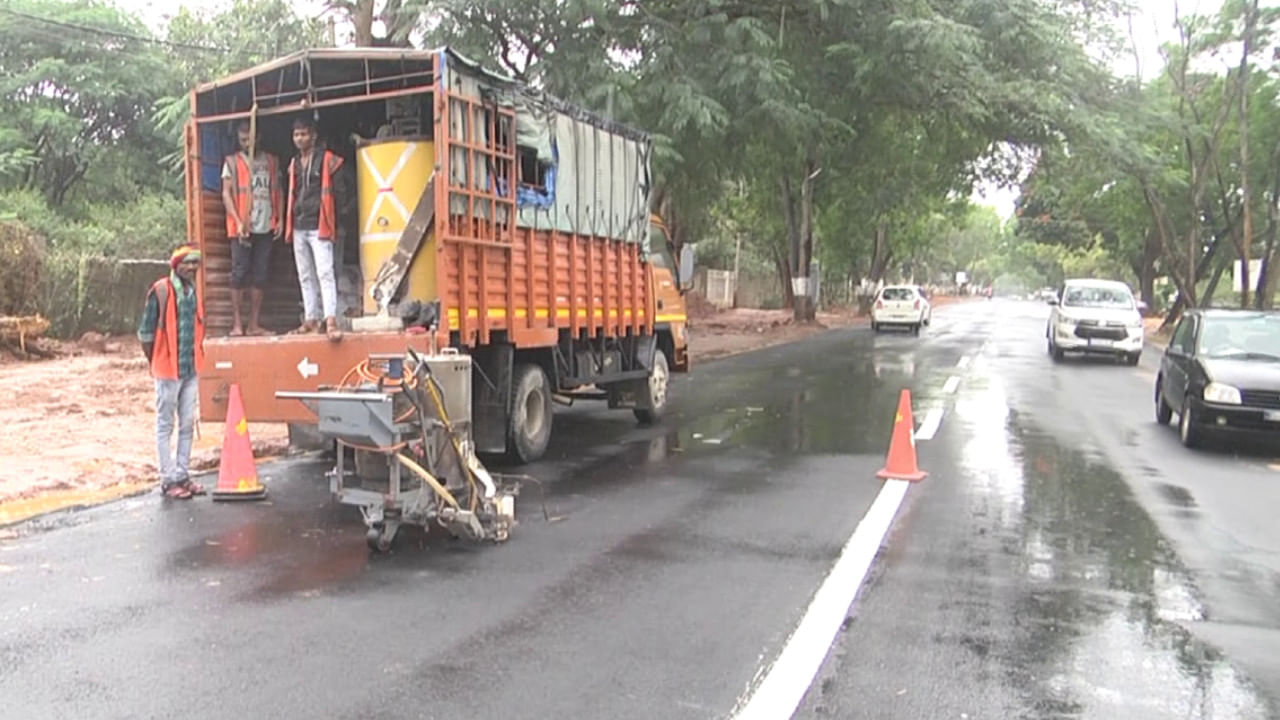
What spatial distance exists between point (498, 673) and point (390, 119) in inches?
245

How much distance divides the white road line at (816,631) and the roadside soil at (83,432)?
5.60 m

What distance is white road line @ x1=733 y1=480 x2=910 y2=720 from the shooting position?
13.8 ft

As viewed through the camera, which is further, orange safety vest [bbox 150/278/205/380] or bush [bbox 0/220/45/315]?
bush [bbox 0/220/45/315]

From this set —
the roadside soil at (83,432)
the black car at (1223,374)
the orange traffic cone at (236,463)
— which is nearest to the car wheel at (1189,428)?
the black car at (1223,374)

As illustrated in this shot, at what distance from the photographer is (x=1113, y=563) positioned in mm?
6570

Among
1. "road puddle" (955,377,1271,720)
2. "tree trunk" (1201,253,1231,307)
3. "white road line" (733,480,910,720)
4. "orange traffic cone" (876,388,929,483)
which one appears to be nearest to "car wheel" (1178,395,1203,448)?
"road puddle" (955,377,1271,720)

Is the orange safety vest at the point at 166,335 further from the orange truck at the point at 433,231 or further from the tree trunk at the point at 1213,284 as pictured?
the tree trunk at the point at 1213,284

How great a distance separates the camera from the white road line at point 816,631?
13.8ft

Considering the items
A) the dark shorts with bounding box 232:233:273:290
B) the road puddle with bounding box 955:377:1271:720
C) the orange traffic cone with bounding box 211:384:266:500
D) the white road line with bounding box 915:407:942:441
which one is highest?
the dark shorts with bounding box 232:233:273:290

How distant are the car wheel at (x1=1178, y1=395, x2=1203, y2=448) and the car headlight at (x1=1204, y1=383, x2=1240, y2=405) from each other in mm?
332

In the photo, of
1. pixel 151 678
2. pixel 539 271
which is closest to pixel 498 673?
pixel 151 678

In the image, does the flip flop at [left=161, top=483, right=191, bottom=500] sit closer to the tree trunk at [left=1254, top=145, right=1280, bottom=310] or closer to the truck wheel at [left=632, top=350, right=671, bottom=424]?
the truck wheel at [left=632, top=350, right=671, bottom=424]

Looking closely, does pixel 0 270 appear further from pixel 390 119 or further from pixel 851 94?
pixel 851 94

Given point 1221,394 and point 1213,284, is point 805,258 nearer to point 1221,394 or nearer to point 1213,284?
point 1213,284
